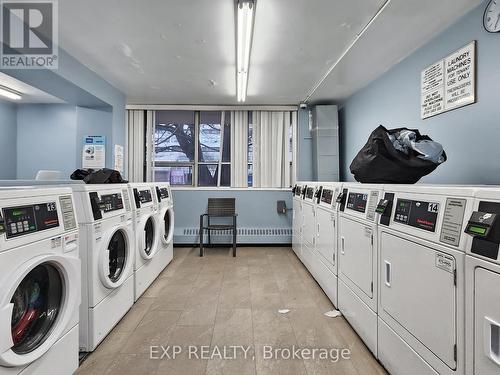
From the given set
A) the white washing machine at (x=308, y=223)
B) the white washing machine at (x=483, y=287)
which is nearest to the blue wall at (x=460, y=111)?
the white washing machine at (x=308, y=223)

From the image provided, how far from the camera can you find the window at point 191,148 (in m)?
4.90

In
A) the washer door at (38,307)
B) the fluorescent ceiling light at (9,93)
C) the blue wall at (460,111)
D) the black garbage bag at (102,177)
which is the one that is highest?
the fluorescent ceiling light at (9,93)

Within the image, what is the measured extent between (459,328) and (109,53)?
11.6 feet

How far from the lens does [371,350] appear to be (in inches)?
69.4

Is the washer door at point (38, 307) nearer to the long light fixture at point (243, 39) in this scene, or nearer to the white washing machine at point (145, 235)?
the white washing machine at point (145, 235)

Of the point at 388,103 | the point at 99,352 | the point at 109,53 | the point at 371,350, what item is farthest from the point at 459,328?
the point at 109,53

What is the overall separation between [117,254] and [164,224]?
1272 mm

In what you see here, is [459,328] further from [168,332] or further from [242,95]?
[242,95]

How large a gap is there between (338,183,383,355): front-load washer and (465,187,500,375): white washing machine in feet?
2.29

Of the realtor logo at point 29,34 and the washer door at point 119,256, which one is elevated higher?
the realtor logo at point 29,34

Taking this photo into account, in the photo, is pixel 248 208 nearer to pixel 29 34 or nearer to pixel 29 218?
pixel 29 34

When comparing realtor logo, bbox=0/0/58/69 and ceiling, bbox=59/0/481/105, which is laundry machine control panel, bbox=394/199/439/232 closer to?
ceiling, bbox=59/0/481/105

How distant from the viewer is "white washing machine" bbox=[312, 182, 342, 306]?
2451 millimetres

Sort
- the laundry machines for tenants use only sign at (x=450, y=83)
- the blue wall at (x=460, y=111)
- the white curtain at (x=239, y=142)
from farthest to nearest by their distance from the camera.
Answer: the white curtain at (x=239, y=142) < the laundry machines for tenants use only sign at (x=450, y=83) < the blue wall at (x=460, y=111)
